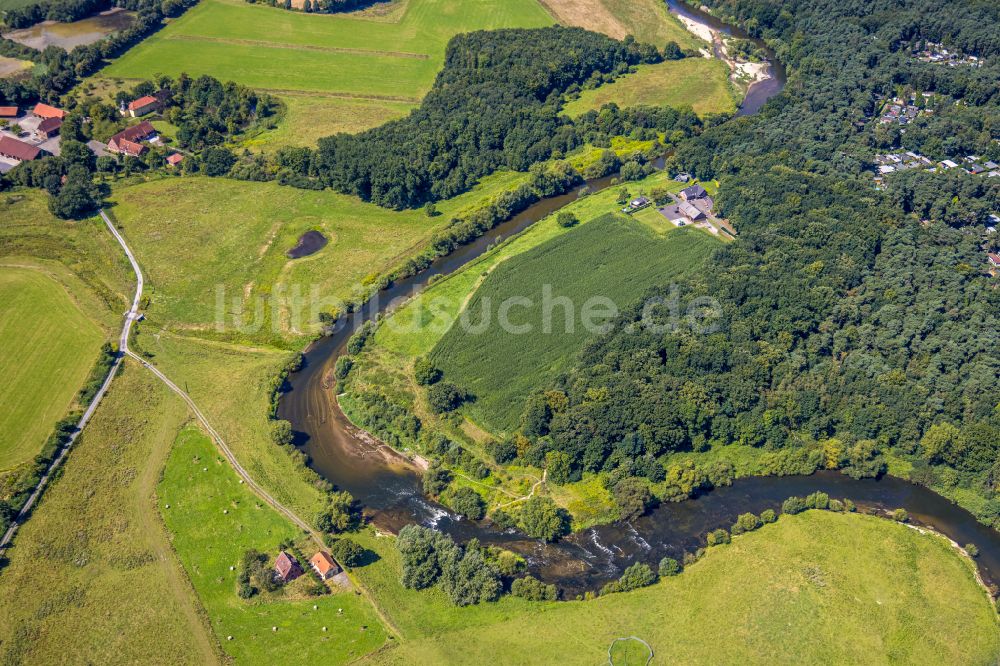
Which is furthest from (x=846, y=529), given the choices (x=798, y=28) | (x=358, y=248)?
(x=798, y=28)

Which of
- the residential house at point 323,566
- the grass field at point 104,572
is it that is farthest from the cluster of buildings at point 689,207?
the grass field at point 104,572

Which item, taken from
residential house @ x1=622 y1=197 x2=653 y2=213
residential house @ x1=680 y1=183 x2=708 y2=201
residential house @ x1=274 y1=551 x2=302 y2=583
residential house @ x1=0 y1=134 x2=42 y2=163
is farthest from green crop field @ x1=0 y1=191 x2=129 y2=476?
residential house @ x1=680 y1=183 x2=708 y2=201

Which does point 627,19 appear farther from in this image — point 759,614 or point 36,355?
point 759,614

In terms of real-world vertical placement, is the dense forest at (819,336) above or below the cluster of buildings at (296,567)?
above

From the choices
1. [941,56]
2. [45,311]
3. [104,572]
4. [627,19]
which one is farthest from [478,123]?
[941,56]

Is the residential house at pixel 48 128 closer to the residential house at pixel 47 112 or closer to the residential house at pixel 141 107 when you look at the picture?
the residential house at pixel 47 112

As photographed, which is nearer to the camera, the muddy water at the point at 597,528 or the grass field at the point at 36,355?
the muddy water at the point at 597,528

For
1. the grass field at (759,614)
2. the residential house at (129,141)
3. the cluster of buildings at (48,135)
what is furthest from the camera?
the residential house at (129,141)
